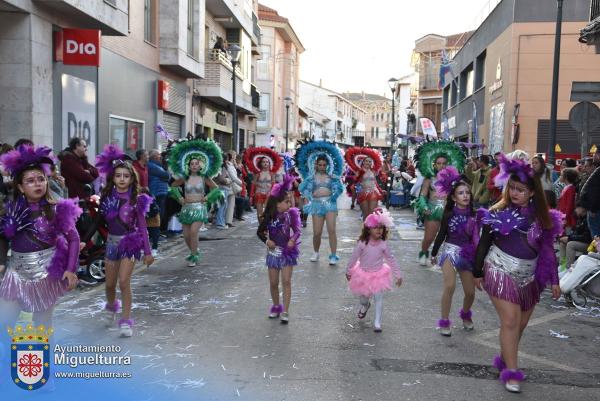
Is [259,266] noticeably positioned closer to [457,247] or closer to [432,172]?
[432,172]

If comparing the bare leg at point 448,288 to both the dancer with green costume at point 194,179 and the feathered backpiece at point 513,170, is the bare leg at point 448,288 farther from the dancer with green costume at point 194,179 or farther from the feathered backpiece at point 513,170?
the dancer with green costume at point 194,179

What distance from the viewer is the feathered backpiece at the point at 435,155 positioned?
9.91 metres

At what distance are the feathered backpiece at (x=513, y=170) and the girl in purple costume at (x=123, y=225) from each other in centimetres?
332

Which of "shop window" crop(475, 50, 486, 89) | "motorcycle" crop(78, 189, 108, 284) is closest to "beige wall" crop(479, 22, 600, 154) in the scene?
"shop window" crop(475, 50, 486, 89)

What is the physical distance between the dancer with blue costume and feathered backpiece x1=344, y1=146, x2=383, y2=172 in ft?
4.07

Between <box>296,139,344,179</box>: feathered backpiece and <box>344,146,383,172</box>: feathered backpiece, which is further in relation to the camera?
<box>344,146,383,172</box>: feathered backpiece

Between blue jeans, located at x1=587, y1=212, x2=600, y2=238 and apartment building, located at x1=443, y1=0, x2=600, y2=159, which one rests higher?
apartment building, located at x1=443, y1=0, x2=600, y2=159

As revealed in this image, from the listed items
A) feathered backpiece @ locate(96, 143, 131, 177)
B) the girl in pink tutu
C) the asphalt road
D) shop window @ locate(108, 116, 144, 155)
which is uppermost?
shop window @ locate(108, 116, 144, 155)

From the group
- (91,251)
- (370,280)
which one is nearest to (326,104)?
(91,251)

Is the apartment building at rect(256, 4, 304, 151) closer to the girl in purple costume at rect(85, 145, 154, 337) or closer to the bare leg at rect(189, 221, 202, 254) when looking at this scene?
the bare leg at rect(189, 221, 202, 254)

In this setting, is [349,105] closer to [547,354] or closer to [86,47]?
[86,47]

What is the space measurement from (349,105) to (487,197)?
321 ft

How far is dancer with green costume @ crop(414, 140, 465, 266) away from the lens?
32.1ft

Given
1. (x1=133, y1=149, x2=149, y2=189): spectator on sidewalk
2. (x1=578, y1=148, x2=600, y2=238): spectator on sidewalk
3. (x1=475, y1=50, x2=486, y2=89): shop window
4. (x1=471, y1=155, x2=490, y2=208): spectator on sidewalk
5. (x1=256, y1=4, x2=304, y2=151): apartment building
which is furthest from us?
(x1=256, y1=4, x2=304, y2=151): apartment building
